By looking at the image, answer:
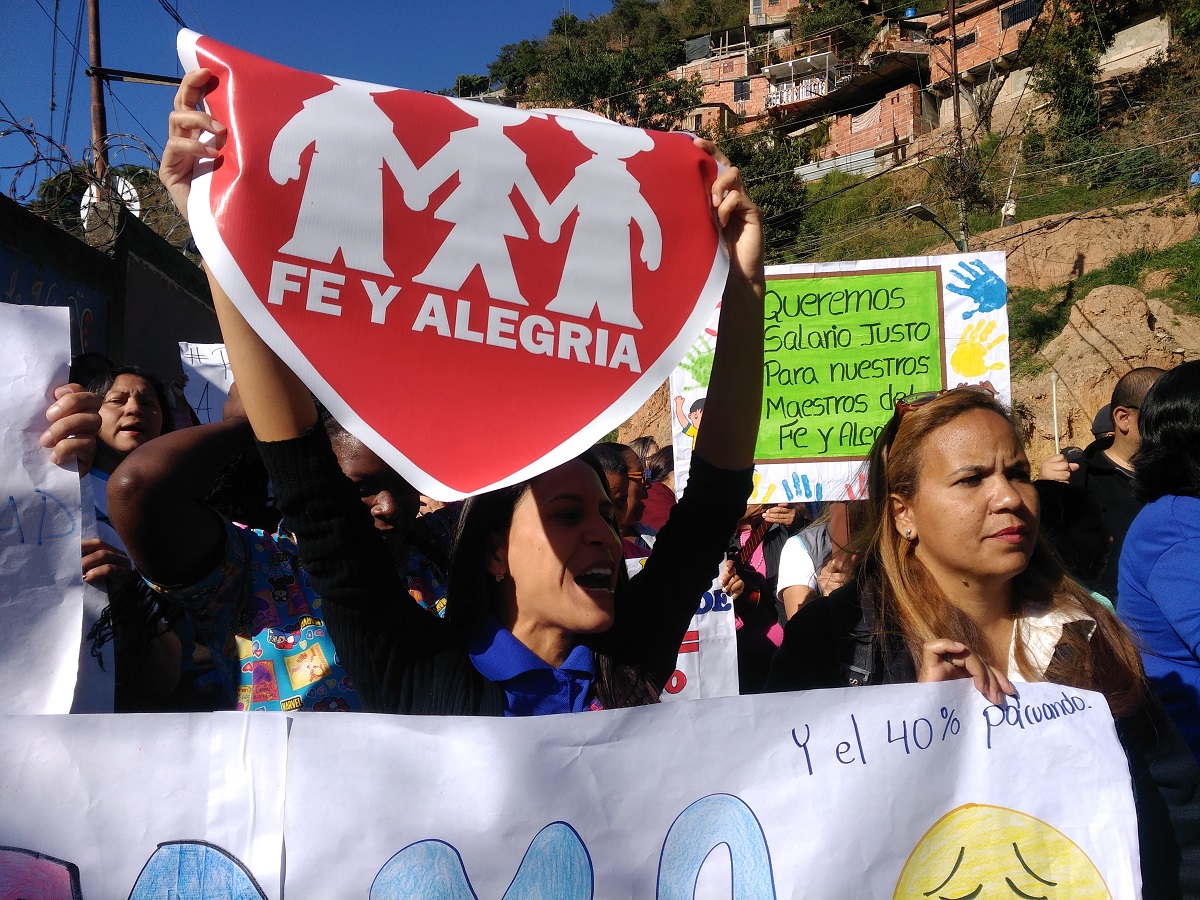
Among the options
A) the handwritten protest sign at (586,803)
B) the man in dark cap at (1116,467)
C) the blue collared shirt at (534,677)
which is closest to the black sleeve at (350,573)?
the blue collared shirt at (534,677)

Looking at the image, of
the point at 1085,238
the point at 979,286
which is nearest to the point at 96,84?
the point at 979,286

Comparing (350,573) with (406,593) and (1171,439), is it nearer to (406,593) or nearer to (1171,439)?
(406,593)

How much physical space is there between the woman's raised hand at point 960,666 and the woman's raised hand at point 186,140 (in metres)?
1.34

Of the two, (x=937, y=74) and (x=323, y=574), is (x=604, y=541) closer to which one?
(x=323, y=574)

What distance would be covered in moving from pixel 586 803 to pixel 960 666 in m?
0.69

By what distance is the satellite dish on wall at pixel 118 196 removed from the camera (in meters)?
5.79

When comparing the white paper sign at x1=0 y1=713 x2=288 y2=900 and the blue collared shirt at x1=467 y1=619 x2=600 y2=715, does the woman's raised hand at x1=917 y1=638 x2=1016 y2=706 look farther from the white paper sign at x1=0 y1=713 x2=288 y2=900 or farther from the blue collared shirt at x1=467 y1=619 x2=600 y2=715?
the white paper sign at x1=0 y1=713 x2=288 y2=900

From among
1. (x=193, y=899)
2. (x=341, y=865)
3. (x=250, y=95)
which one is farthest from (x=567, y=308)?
(x=193, y=899)

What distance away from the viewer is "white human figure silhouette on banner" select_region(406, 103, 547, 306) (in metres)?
1.42

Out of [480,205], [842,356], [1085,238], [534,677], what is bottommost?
[534,677]

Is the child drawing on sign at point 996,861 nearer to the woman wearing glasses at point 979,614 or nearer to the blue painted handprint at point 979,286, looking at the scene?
the woman wearing glasses at point 979,614

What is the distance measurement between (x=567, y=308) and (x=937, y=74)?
137ft

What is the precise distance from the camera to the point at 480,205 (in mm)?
1459

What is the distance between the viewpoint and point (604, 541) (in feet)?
5.47
